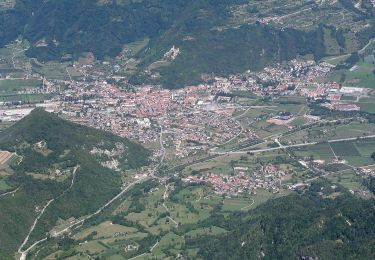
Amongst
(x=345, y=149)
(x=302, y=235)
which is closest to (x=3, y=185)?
(x=302, y=235)

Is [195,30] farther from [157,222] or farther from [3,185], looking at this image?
[157,222]

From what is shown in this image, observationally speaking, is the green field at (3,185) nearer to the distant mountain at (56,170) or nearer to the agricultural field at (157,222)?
the distant mountain at (56,170)

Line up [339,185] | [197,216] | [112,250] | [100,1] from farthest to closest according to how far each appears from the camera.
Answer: [100,1], [339,185], [197,216], [112,250]

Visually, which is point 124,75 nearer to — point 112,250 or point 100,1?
→ point 100,1

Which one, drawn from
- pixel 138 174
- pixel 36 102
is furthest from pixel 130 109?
pixel 138 174

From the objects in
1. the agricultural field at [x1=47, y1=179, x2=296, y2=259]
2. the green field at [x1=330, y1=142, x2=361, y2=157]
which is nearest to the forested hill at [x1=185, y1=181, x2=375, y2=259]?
the agricultural field at [x1=47, y1=179, x2=296, y2=259]

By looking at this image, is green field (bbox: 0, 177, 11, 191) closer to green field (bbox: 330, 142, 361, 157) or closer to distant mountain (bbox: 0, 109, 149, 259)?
distant mountain (bbox: 0, 109, 149, 259)
